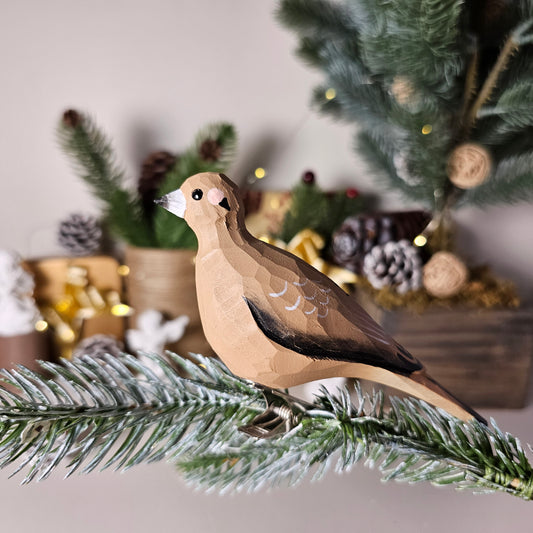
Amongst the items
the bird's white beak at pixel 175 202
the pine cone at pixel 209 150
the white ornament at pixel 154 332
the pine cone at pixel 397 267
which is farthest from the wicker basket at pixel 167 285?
the bird's white beak at pixel 175 202

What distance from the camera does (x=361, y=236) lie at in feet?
2.16

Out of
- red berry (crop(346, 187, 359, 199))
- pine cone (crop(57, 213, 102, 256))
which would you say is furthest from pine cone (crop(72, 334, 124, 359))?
red berry (crop(346, 187, 359, 199))

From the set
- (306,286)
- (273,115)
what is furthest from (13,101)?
(306,286)

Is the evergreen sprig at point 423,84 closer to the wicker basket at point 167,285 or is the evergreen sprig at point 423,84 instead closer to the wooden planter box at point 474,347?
the wooden planter box at point 474,347

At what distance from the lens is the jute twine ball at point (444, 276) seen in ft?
1.99

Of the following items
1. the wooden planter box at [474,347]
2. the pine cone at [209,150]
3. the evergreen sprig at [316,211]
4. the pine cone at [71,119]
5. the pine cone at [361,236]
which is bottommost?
the wooden planter box at [474,347]

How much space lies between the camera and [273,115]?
0.78 m

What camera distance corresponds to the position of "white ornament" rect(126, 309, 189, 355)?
0.67m

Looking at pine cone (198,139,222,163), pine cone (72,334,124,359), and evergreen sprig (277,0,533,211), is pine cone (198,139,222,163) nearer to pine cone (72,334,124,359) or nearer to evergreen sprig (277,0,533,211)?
evergreen sprig (277,0,533,211)

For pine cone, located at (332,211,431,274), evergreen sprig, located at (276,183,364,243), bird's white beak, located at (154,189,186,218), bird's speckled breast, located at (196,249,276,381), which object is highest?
bird's white beak, located at (154,189,186,218)

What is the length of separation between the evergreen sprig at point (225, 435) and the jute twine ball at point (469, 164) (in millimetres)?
366

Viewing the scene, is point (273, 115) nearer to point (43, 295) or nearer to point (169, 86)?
point (169, 86)

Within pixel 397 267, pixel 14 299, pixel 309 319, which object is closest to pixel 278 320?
pixel 309 319

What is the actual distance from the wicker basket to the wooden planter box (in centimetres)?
23
